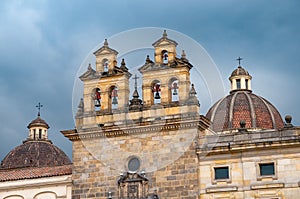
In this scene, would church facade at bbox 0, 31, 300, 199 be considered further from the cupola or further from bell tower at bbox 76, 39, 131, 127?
the cupola

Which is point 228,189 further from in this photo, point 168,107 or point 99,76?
point 99,76

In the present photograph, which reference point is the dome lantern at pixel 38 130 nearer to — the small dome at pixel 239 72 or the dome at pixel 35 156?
the dome at pixel 35 156

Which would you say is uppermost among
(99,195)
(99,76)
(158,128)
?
(99,76)

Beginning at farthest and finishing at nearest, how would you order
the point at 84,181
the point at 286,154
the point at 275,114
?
the point at 275,114 < the point at 84,181 < the point at 286,154

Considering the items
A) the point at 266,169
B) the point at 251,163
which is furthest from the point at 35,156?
the point at 266,169

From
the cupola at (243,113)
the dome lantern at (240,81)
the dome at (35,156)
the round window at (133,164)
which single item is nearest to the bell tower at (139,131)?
the round window at (133,164)

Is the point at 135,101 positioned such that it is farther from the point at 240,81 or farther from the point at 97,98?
the point at 240,81

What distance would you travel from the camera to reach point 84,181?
139 feet

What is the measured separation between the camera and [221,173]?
40.4 meters

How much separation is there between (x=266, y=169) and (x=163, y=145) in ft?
18.5

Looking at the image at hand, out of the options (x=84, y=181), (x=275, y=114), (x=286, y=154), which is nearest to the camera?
(x=286, y=154)

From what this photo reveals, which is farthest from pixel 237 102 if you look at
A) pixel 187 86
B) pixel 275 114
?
pixel 187 86

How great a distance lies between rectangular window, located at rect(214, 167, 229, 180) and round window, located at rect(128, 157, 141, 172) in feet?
14.0

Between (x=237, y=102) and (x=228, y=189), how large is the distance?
18.0 meters
